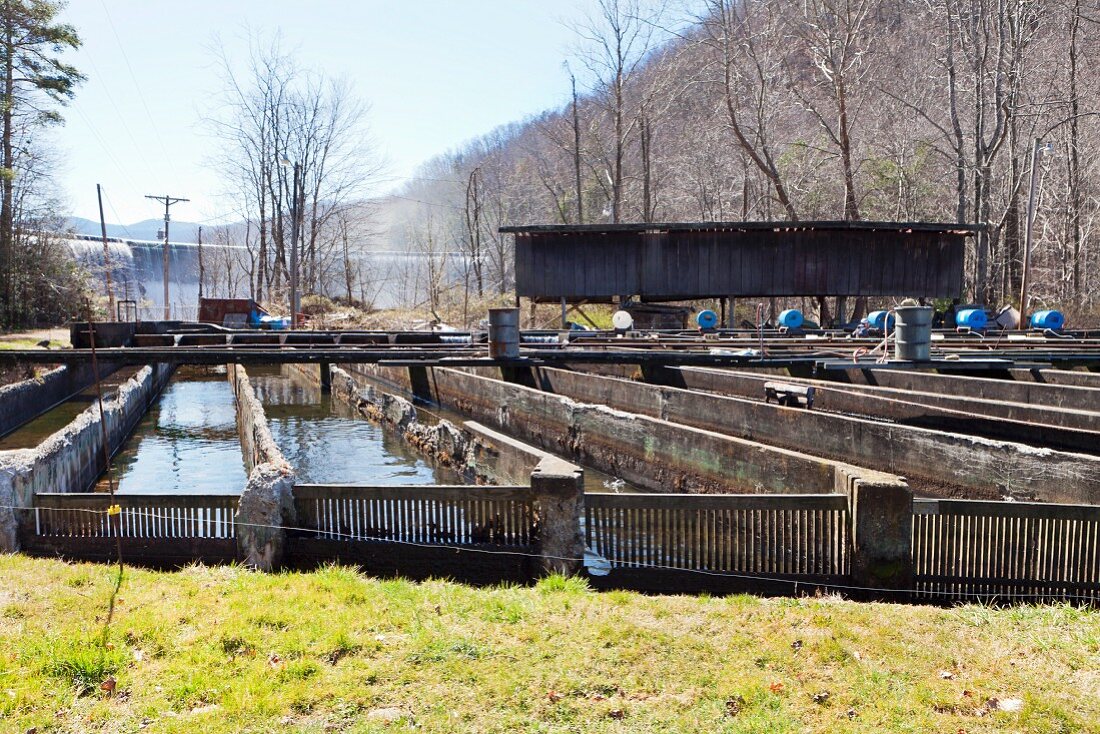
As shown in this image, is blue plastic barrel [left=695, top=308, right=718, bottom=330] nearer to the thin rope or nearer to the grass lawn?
the thin rope

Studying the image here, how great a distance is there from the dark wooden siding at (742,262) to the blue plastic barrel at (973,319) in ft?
12.6

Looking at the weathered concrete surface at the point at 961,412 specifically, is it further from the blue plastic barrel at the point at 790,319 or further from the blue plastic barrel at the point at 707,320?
the blue plastic barrel at the point at 707,320

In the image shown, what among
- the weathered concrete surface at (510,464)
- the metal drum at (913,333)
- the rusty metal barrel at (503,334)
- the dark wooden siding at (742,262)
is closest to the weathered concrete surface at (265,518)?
the weathered concrete surface at (510,464)

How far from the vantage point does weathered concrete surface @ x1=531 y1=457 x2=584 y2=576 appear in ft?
24.4

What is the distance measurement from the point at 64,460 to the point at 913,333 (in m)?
14.6

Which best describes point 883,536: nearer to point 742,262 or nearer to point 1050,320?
point 1050,320

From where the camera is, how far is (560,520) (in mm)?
7488

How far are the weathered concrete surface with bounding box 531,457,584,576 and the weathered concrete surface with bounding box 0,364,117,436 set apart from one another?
15245 millimetres

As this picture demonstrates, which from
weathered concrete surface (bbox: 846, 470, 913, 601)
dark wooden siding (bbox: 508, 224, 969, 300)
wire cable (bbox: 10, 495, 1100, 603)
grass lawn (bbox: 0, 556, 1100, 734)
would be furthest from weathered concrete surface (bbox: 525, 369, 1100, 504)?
dark wooden siding (bbox: 508, 224, 969, 300)

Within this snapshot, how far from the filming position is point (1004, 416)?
1210 centimetres

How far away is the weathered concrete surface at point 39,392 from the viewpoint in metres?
18.1

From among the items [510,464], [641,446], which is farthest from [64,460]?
[641,446]

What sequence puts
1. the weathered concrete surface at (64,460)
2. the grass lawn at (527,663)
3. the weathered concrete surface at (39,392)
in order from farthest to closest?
the weathered concrete surface at (39,392) < the weathered concrete surface at (64,460) < the grass lawn at (527,663)

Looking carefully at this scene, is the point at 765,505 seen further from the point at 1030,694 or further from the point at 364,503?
the point at 364,503
